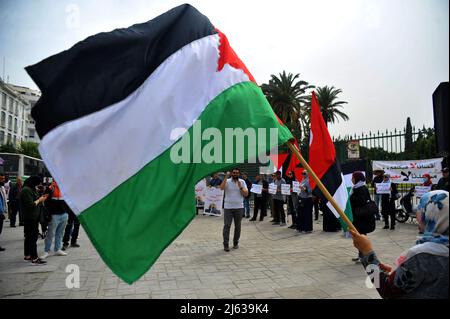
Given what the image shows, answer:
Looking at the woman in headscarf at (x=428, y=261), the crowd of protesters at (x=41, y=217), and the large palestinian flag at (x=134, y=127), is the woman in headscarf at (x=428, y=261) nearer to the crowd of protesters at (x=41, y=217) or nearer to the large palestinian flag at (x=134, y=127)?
the large palestinian flag at (x=134, y=127)

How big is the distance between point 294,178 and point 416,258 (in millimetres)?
11399

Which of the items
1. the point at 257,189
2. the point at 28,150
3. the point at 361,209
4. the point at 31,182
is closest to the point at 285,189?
the point at 257,189

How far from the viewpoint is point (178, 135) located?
3.31 metres

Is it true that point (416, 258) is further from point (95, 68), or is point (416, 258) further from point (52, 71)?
point (52, 71)

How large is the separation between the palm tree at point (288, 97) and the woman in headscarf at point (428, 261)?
110 ft

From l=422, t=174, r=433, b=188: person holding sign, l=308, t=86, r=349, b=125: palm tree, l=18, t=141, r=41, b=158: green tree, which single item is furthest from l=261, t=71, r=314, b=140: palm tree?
l=18, t=141, r=41, b=158: green tree

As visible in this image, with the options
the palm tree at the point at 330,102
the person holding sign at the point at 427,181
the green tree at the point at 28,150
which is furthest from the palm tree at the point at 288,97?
the green tree at the point at 28,150

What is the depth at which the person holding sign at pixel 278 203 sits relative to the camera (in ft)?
43.2

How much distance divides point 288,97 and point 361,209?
96.9 feet

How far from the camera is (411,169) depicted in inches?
493

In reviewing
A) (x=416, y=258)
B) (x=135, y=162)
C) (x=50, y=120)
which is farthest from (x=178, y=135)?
(x=416, y=258)

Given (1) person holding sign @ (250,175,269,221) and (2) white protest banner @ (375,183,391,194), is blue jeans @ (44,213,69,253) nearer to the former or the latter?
(1) person holding sign @ (250,175,269,221)

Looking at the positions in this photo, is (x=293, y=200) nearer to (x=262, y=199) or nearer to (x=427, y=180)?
(x=262, y=199)

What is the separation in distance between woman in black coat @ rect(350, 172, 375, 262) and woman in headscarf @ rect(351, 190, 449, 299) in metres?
5.01
